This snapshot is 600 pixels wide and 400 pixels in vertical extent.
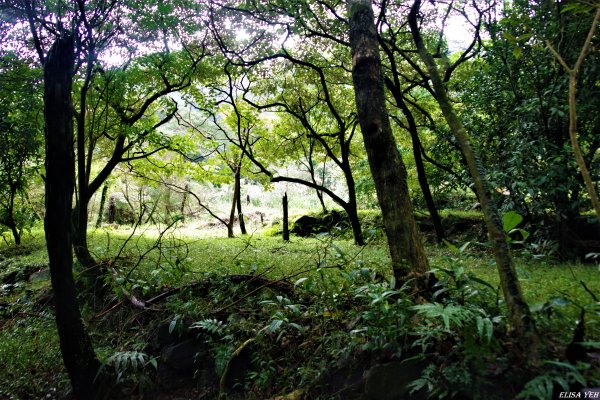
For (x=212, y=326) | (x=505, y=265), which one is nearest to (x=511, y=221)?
(x=505, y=265)

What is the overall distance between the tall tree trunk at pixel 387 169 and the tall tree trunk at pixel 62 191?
2.80 metres

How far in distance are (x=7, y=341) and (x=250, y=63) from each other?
719cm

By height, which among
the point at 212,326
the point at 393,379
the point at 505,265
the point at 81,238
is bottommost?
the point at 393,379

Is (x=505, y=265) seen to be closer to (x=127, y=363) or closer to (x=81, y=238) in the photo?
(x=127, y=363)

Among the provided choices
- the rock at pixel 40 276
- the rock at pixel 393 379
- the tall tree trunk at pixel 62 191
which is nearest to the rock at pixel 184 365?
the tall tree trunk at pixel 62 191

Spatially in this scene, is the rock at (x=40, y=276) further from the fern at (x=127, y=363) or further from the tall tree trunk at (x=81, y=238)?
the fern at (x=127, y=363)

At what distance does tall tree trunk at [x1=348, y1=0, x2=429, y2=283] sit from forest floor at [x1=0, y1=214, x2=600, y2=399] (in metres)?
0.25

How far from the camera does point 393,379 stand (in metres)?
2.77

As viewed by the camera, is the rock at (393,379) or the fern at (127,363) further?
the fern at (127,363)

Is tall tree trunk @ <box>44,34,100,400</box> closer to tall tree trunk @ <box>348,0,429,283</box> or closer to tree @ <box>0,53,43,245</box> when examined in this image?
tall tree trunk @ <box>348,0,429,283</box>

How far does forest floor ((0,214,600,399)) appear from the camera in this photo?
2.46 metres

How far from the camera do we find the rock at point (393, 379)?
2.70m

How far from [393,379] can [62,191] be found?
3.36 meters

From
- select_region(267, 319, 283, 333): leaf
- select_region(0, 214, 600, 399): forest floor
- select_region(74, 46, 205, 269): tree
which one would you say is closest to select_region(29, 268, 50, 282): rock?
select_region(0, 214, 600, 399): forest floor
